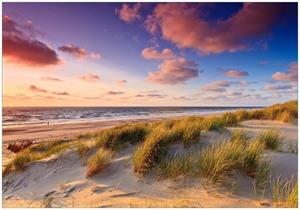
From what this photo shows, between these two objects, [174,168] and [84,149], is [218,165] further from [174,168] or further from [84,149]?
[84,149]

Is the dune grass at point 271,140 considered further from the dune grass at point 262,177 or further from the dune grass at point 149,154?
the dune grass at point 149,154

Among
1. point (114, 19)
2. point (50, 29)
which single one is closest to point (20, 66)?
point (50, 29)

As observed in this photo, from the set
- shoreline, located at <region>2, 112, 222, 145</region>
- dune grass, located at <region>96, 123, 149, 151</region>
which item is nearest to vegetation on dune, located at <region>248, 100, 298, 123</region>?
dune grass, located at <region>96, 123, 149, 151</region>

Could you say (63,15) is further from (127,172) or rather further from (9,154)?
(9,154)

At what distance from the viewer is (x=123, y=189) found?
3787 mm

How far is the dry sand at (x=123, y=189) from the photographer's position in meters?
3.33

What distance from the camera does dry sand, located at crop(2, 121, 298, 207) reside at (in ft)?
10.9

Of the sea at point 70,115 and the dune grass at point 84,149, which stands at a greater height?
the sea at point 70,115

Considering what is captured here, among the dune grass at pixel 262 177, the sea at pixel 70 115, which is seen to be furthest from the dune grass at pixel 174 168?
the sea at pixel 70 115

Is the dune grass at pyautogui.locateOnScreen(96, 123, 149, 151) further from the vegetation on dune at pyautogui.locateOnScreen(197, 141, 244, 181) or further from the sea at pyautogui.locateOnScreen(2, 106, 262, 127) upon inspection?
the sea at pyautogui.locateOnScreen(2, 106, 262, 127)

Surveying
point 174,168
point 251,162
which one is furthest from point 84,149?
point 251,162

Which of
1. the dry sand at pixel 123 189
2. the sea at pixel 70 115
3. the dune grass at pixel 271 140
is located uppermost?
the sea at pixel 70 115

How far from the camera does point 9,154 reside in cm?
784

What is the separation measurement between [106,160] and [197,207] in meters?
1.96
